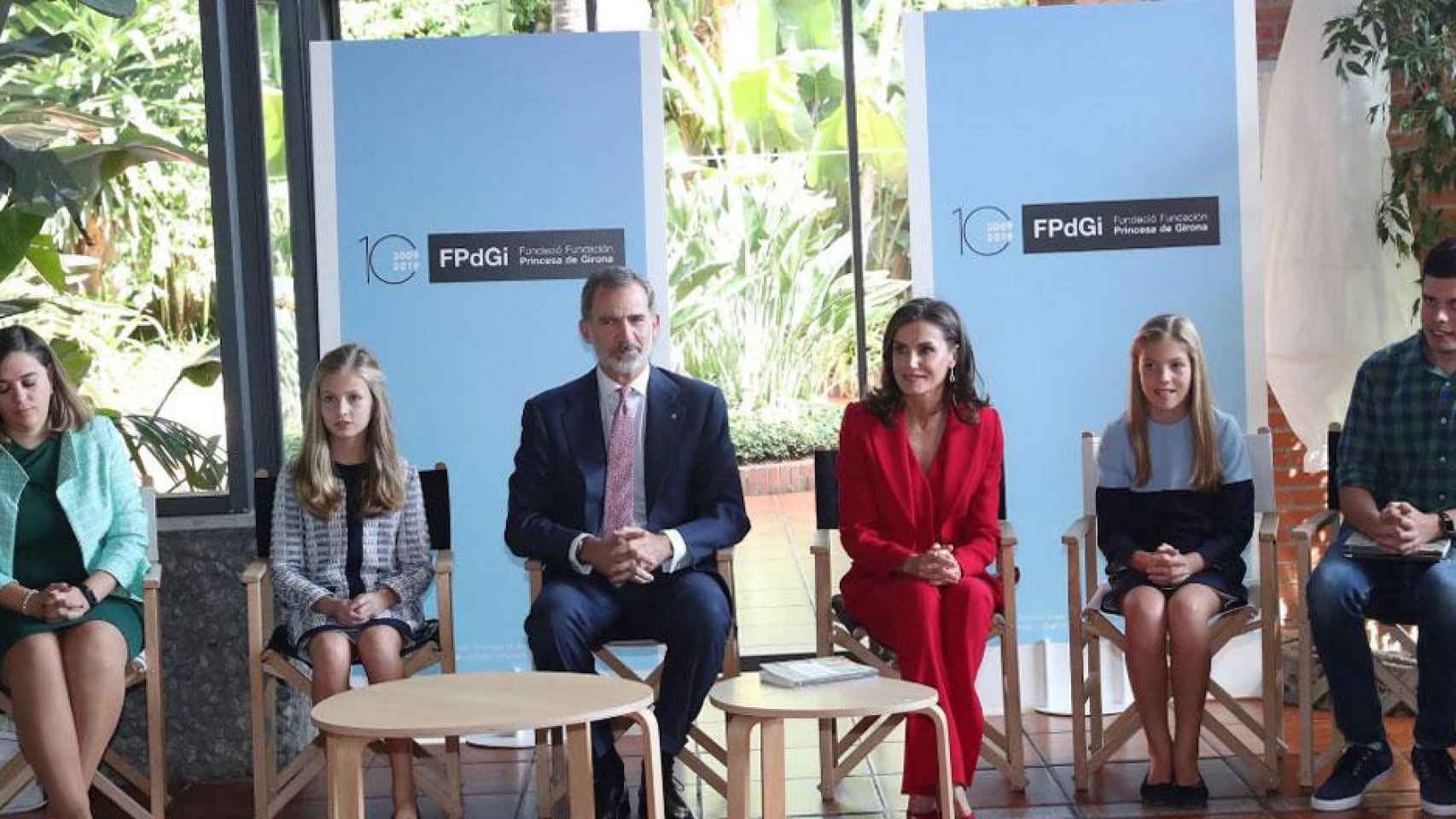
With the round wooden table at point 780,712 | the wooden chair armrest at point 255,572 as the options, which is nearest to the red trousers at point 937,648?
the round wooden table at point 780,712

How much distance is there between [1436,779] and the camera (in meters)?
4.21

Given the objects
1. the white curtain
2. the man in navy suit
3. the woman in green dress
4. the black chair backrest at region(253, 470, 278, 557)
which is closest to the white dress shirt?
the man in navy suit

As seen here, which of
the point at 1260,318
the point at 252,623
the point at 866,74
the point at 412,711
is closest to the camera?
the point at 412,711

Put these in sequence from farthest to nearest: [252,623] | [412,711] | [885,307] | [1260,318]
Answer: [885,307] < [1260,318] < [252,623] < [412,711]

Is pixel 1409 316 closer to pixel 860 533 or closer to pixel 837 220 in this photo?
pixel 860 533

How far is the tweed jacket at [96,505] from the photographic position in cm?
439

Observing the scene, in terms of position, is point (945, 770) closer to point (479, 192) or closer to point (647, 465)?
point (647, 465)

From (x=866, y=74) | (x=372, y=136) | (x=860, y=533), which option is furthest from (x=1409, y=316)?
(x=866, y=74)

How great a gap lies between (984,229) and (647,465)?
1.38 meters

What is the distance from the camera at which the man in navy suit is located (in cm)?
425

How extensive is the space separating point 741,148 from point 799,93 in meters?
0.47

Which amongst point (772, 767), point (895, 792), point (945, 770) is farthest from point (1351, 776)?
point (772, 767)

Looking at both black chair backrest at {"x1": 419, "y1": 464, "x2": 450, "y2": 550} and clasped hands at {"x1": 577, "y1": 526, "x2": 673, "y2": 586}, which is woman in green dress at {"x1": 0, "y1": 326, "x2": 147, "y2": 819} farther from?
clasped hands at {"x1": 577, "y1": 526, "x2": 673, "y2": 586}

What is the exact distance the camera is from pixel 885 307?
10.7 meters
